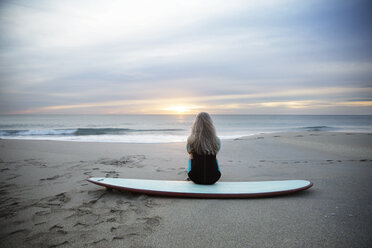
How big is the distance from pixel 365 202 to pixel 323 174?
1457 millimetres

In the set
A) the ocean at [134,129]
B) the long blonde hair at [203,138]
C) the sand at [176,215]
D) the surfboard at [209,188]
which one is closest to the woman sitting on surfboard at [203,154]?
the long blonde hair at [203,138]

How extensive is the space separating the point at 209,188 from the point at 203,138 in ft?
2.56

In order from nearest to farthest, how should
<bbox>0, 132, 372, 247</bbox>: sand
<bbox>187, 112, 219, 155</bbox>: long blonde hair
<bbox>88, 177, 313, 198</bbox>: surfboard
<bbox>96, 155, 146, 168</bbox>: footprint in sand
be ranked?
<bbox>0, 132, 372, 247</bbox>: sand → <bbox>88, 177, 313, 198</bbox>: surfboard → <bbox>187, 112, 219, 155</bbox>: long blonde hair → <bbox>96, 155, 146, 168</bbox>: footprint in sand

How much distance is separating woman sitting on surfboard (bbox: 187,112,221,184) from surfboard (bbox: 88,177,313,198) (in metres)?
0.14

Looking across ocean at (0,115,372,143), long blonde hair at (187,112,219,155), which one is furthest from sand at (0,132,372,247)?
ocean at (0,115,372,143)

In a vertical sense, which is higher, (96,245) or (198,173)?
(198,173)

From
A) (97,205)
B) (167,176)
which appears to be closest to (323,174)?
(167,176)

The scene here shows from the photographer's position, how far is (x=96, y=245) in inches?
70.8

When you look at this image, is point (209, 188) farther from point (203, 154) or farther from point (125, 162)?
point (125, 162)

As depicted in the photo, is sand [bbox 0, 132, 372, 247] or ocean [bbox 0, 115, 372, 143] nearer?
sand [bbox 0, 132, 372, 247]

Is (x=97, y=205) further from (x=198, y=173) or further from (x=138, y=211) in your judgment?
(x=198, y=173)

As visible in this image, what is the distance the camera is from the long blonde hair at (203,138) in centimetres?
309

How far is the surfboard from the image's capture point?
2775mm

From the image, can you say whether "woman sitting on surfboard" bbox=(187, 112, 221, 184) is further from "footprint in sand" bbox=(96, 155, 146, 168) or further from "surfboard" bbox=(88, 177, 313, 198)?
"footprint in sand" bbox=(96, 155, 146, 168)
